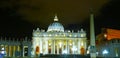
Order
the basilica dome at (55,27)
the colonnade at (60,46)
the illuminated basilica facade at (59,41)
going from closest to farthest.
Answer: the colonnade at (60,46) < the illuminated basilica facade at (59,41) < the basilica dome at (55,27)

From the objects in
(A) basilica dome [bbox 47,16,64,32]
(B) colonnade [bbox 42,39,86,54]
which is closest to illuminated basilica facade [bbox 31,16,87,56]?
(B) colonnade [bbox 42,39,86,54]

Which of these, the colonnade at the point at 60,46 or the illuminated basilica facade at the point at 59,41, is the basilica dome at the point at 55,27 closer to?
the illuminated basilica facade at the point at 59,41

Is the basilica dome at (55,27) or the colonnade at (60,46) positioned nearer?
the colonnade at (60,46)

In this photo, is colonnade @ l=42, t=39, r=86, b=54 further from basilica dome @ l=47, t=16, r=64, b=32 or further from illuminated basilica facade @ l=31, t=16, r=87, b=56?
basilica dome @ l=47, t=16, r=64, b=32

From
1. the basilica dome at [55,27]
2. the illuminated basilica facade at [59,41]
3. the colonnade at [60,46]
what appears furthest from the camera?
the basilica dome at [55,27]

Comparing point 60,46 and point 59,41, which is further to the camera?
point 60,46

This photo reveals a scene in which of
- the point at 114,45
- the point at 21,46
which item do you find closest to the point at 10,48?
the point at 21,46

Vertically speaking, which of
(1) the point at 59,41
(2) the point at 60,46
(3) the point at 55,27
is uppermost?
(3) the point at 55,27

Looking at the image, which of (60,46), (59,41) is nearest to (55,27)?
(59,41)

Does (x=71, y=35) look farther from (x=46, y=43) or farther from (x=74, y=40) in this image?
(x=46, y=43)

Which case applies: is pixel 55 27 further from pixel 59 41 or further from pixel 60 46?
pixel 60 46

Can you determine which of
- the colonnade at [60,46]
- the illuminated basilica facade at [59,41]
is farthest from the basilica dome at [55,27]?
the colonnade at [60,46]

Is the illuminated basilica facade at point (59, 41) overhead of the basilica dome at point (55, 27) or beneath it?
beneath

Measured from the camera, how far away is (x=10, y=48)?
114m
